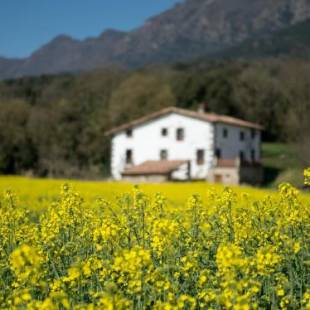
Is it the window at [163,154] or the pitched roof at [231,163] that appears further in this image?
the window at [163,154]

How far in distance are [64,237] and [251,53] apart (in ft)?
622

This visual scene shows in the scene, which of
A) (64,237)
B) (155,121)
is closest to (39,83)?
(155,121)

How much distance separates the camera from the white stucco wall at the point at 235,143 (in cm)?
6244

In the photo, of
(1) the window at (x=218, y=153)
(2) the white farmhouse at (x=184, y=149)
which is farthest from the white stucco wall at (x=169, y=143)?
(1) the window at (x=218, y=153)

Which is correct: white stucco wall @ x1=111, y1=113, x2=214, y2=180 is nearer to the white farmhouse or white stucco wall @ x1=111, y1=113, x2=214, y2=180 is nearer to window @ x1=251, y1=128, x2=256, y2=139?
the white farmhouse

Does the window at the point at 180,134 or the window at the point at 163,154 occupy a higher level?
the window at the point at 180,134

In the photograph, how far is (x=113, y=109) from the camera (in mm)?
81562

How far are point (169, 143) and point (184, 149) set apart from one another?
1.68 m

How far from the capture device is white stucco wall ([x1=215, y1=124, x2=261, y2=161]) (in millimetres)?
62438

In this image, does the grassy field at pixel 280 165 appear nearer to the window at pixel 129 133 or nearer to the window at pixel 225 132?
the window at pixel 225 132

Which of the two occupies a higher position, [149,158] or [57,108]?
[57,108]

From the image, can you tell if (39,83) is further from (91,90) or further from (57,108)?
(57,108)

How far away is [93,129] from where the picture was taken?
8169 cm

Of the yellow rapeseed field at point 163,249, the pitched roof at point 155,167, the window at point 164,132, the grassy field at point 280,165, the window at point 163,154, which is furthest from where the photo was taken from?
the window at point 164,132
